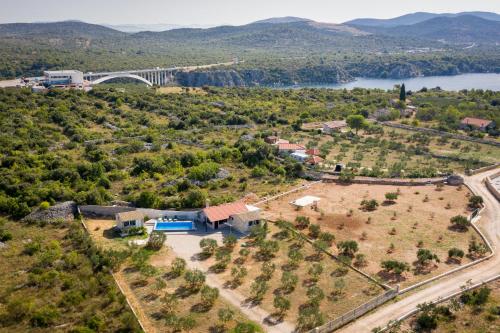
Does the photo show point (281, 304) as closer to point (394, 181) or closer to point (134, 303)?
point (134, 303)

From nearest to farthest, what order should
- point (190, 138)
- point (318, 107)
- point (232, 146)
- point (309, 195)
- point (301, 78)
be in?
point (309, 195) → point (232, 146) → point (190, 138) → point (318, 107) → point (301, 78)

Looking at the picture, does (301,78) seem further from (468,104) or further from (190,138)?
(190,138)

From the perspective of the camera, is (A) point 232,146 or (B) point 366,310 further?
(A) point 232,146

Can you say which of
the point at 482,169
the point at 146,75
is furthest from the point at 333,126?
the point at 146,75

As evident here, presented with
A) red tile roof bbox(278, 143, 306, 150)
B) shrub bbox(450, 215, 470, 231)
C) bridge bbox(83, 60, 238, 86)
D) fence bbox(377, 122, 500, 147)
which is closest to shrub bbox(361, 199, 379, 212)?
shrub bbox(450, 215, 470, 231)

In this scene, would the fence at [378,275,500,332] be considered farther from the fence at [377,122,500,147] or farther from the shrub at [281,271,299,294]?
the fence at [377,122,500,147]

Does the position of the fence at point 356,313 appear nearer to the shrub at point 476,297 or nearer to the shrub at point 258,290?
the shrub at point 476,297

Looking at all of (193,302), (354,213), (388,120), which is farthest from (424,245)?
(388,120)
